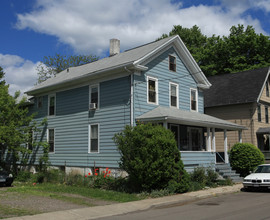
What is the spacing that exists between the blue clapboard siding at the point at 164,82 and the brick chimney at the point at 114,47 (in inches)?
208

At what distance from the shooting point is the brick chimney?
80.4 ft

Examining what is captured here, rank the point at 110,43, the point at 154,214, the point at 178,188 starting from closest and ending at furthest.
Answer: the point at 154,214 < the point at 178,188 < the point at 110,43

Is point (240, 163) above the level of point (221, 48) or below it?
below

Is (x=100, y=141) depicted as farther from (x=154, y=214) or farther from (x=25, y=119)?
(x=154, y=214)

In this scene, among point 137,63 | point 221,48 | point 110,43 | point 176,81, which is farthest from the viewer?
point 221,48

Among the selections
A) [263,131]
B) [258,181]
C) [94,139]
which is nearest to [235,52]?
[263,131]

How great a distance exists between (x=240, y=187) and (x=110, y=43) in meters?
14.5

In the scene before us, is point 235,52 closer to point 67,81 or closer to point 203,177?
point 67,81

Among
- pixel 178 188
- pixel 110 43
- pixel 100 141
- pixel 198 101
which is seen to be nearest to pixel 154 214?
pixel 178 188

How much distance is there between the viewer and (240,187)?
54.5ft

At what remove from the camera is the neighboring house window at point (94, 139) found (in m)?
19.6

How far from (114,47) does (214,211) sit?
17035 mm

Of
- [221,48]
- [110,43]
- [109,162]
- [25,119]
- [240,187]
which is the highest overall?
[221,48]

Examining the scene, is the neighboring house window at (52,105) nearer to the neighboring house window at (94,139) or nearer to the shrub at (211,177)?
the neighboring house window at (94,139)
